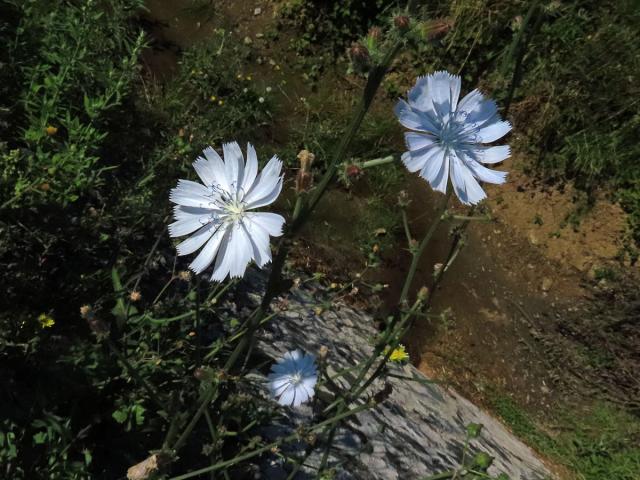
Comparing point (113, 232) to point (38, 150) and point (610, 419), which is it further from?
point (610, 419)

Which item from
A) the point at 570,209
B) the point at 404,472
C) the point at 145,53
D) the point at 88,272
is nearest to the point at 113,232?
the point at 88,272

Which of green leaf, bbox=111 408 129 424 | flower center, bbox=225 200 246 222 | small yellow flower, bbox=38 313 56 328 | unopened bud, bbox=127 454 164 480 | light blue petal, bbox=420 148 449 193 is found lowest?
unopened bud, bbox=127 454 164 480

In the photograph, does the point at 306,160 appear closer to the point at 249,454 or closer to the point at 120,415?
the point at 249,454

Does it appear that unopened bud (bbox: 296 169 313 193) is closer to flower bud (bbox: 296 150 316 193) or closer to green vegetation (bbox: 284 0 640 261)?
flower bud (bbox: 296 150 316 193)

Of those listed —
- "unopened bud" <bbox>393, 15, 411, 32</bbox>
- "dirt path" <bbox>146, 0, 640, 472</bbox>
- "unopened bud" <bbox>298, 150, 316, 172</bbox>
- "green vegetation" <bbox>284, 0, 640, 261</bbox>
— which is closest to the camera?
"unopened bud" <bbox>393, 15, 411, 32</bbox>

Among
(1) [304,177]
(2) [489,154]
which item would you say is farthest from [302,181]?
(2) [489,154]

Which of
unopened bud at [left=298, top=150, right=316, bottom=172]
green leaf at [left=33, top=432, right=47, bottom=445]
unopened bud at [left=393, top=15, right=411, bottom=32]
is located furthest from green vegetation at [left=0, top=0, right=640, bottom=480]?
unopened bud at [left=298, top=150, right=316, bottom=172]

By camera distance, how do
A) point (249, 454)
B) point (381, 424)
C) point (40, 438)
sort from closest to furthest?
point (249, 454) → point (40, 438) → point (381, 424)
